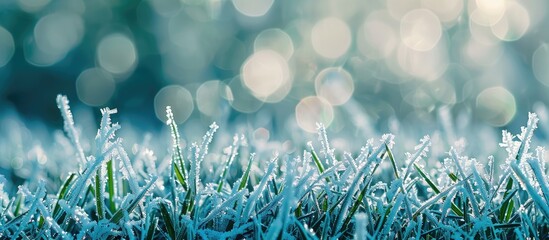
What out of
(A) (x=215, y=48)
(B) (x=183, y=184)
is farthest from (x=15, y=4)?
(B) (x=183, y=184)

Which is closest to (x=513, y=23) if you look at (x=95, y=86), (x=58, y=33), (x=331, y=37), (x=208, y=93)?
(x=331, y=37)

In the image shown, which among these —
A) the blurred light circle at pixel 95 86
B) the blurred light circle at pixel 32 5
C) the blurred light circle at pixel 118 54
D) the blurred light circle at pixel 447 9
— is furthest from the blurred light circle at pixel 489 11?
the blurred light circle at pixel 32 5

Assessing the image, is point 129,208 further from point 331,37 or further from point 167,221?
Answer: point 331,37

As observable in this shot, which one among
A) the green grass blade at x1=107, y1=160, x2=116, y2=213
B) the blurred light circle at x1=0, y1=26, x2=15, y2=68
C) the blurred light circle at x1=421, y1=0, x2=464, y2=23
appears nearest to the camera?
the green grass blade at x1=107, y1=160, x2=116, y2=213

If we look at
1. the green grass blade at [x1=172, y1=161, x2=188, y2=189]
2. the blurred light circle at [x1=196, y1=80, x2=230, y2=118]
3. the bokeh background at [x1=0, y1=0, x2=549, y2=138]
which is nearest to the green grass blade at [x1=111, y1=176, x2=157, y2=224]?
the green grass blade at [x1=172, y1=161, x2=188, y2=189]

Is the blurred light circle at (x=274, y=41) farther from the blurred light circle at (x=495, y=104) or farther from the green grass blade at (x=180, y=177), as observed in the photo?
the green grass blade at (x=180, y=177)

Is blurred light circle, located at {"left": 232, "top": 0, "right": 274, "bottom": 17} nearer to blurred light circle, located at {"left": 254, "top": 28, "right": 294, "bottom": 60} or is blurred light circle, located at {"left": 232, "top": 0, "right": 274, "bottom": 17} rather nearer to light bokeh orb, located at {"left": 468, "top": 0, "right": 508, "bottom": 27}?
blurred light circle, located at {"left": 254, "top": 28, "right": 294, "bottom": 60}
